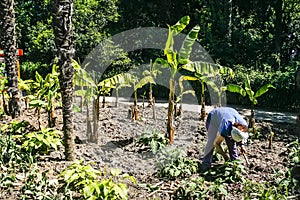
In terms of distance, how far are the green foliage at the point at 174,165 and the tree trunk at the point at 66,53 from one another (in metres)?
1.51

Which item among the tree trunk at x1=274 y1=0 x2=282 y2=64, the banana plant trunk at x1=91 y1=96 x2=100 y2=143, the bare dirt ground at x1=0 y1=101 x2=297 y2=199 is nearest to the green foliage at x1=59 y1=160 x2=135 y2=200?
the bare dirt ground at x1=0 y1=101 x2=297 y2=199

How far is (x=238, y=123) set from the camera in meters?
6.52

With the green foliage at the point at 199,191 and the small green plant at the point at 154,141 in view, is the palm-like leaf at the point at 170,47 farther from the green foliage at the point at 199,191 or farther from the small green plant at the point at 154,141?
the green foliage at the point at 199,191

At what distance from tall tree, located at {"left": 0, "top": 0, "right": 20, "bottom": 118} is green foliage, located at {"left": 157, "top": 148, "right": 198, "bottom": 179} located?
400 centimetres

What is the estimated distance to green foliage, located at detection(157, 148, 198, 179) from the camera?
642 centimetres

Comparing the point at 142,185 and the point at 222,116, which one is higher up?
the point at 222,116

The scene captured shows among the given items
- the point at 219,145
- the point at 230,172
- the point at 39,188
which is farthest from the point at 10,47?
the point at 230,172

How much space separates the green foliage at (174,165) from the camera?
253 inches

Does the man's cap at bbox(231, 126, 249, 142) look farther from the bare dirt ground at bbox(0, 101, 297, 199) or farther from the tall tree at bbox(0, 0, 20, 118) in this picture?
the tall tree at bbox(0, 0, 20, 118)

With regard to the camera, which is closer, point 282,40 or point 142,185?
point 142,185

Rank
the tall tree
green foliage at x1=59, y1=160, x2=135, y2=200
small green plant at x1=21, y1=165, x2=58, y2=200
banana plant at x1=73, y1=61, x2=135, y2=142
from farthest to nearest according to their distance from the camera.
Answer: the tall tree → banana plant at x1=73, y1=61, x2=135, y2=142 → small green plant at x1=21, y1=165, x2=58, y2=200 → green foliage at x1=59, y1=160, x2=135, y2=200

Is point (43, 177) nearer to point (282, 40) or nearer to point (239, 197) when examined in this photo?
point (239, 197)

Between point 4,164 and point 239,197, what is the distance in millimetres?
3652

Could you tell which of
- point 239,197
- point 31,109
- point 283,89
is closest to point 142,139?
point 239,197
